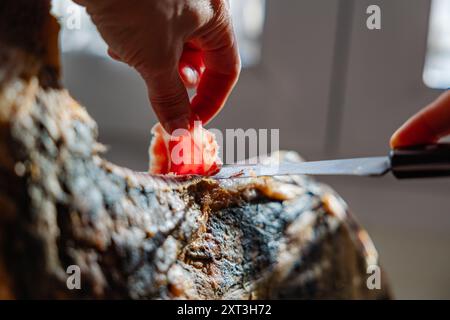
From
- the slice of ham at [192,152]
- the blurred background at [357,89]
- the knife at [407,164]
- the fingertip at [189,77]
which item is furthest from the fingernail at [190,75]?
the blurred background at [357,89]

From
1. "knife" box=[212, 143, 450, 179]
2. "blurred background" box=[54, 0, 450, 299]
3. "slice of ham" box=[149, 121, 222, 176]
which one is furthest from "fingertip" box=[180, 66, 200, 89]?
"blurred background" box=[54, 0, 450, 299]

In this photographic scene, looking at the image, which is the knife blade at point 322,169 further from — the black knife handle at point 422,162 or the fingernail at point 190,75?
the fingernail at point 190,75

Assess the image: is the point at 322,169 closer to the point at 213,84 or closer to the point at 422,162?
the point at 422,162

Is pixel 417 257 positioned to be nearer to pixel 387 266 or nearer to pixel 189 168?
pixel 387 266

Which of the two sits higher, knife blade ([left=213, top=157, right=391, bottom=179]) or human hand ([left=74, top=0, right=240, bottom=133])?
human hand ([left=74, top=0, right=240, bottom=133])

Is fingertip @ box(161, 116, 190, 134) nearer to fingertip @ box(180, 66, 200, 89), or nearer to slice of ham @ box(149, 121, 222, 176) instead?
slice of ham @ box(149, 121, 222, 176)
